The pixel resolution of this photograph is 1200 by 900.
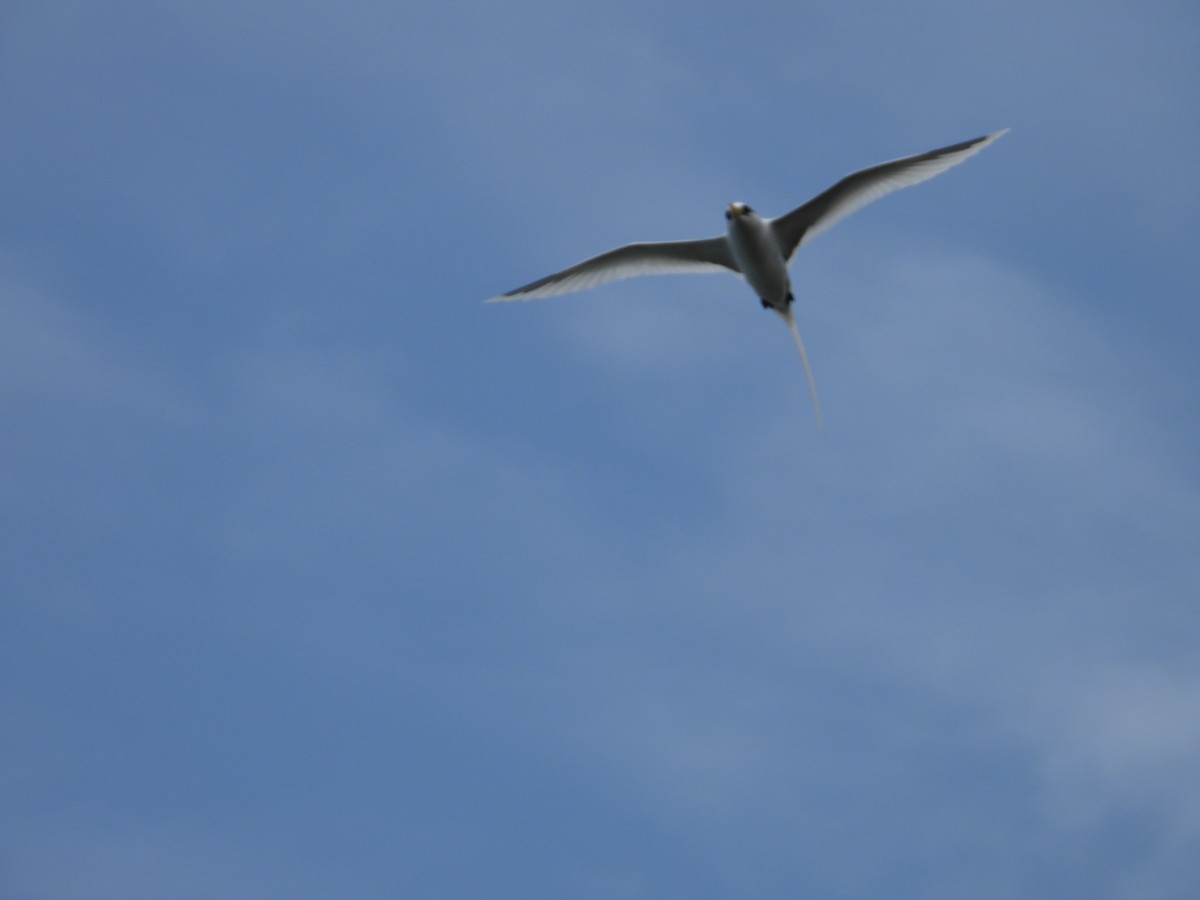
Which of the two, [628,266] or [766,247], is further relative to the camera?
[628,266]

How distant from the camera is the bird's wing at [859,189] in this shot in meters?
33.0

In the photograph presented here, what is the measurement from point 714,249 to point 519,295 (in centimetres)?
531

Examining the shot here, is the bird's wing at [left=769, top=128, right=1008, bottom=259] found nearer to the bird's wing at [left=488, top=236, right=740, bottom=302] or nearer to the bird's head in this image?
the bird's head

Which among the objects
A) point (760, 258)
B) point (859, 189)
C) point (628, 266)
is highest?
point (859, 189)

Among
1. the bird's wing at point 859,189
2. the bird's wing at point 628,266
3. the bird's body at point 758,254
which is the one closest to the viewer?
the bird's wing at point 859,189

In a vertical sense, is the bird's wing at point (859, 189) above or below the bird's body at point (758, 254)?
above

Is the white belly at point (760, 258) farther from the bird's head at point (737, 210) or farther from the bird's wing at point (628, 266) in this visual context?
the bird's wing at point (628, 266)

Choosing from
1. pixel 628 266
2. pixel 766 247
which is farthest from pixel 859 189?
pixel 628 266

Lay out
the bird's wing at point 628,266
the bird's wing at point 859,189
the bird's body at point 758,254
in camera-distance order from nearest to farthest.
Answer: the bird's wing at point 859,189 → the bird's body at point 758,254 → the bird's wing at point 628,266

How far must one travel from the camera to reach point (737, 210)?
33500mm

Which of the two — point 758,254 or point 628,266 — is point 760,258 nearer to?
point 758,254

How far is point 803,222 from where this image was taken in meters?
34.3

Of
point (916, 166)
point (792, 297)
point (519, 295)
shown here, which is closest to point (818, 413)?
point (792, 297)

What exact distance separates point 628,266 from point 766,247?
4.26 meters
